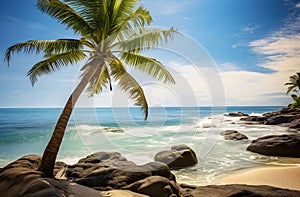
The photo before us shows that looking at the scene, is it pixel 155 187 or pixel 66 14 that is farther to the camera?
pixel 66 14

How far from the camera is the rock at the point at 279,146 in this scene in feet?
35.2

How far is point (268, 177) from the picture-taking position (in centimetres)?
746

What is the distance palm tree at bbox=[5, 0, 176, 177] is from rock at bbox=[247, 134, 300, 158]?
28.3ft

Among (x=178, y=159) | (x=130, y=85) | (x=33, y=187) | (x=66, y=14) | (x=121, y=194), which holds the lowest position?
(x=178, y=159)

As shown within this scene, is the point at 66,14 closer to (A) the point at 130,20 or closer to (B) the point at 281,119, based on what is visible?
(A) the point at 130,20

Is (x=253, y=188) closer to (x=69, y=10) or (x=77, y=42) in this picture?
(x=77, y=42)

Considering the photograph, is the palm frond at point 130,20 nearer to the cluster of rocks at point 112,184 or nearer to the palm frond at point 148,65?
the palm frond at point 148,65

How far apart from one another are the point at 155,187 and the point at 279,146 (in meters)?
9.71

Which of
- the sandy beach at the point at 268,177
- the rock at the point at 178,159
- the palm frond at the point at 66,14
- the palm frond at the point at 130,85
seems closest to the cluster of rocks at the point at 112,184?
the sandy beach at the point at 268,177

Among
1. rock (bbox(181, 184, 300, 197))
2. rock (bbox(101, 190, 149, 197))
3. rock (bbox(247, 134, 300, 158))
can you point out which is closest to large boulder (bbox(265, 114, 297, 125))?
rock (bbox(247, 134, 300, 158))

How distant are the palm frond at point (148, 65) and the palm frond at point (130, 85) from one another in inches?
23.1

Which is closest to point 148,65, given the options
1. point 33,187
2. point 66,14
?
point 66,14

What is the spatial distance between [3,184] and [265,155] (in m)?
12.8

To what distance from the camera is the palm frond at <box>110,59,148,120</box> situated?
6.98m
